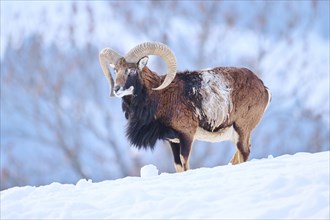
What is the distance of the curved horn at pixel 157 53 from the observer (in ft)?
47.6

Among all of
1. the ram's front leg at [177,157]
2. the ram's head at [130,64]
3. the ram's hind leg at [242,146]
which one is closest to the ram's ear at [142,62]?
the ram's head at [130,64]

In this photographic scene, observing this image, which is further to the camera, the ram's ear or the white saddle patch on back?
the ram's ear

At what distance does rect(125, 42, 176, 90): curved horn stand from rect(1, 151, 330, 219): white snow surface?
3634 millimetres

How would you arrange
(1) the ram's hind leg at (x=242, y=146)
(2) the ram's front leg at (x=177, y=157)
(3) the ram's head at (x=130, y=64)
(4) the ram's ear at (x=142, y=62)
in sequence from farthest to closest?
(1) the ram's hind leg at (x=242, y=146)
(4) the ram's ear at (x=142, y=62)
(2) the ram's front leg at (x=177, y=157)
(3) the ram's head at (x=130, y=64)

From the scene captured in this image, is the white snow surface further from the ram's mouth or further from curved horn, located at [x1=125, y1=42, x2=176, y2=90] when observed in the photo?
curved horn, located at [x1=125, y1=42, x2=176, y2=90]

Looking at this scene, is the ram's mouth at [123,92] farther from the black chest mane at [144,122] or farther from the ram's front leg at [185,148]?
the ram's front leg at [185,148]

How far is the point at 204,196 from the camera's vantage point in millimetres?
9617

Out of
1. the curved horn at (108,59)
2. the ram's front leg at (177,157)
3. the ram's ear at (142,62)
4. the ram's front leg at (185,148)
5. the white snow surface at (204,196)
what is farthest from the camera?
the curved horn at (108,59)

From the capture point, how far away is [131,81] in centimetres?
1441

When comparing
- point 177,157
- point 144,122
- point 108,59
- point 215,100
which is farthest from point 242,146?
point 108,59

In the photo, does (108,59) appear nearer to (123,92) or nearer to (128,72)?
(128,72)

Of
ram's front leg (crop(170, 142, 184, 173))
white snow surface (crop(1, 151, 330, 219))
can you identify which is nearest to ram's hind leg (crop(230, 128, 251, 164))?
ram's front leg (crop(170, 142, 184, 173))

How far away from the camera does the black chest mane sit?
14.5 m

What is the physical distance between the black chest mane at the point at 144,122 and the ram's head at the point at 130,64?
24 cm
